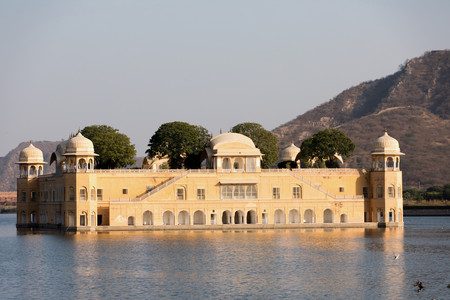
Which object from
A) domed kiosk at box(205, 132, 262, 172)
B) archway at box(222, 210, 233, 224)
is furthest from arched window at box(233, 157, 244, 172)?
archway at box(222, 210, 233, 224)

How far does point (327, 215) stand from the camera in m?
89.7

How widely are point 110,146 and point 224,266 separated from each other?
43438mm

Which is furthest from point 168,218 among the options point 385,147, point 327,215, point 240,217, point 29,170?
point 385,147

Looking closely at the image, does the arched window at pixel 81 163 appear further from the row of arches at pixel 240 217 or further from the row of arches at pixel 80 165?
the row of arches at pixel 240 217

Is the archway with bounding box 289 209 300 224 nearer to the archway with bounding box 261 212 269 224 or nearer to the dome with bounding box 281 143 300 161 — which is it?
the archway with bounding box 261 212 269 224

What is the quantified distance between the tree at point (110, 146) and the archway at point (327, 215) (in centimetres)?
2166

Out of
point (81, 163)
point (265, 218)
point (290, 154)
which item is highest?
point (290, 154)

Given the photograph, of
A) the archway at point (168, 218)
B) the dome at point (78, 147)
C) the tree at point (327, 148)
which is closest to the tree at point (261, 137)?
the tree at point (327, 148)

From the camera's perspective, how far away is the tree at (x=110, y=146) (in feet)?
312

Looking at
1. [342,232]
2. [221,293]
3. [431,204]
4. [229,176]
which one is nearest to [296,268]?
[221,293]

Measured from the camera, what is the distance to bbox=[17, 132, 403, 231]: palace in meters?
84.6

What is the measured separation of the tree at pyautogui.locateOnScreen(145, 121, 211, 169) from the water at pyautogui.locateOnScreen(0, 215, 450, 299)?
18.7 meters

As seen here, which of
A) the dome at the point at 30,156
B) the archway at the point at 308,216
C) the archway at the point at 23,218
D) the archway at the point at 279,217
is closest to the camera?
the archway at the point at 279,217

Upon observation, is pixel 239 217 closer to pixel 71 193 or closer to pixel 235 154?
pixel 235 154
